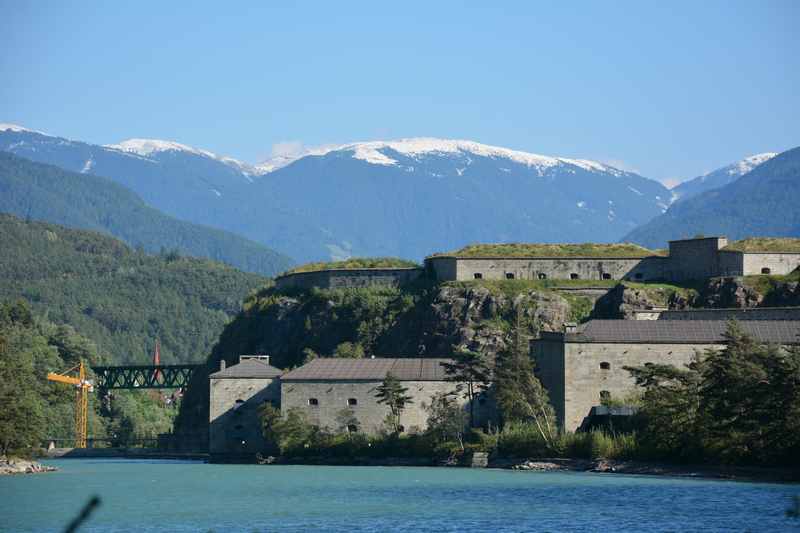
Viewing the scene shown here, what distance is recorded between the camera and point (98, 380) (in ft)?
581

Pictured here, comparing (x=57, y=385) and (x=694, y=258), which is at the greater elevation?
(x=694, y=258)

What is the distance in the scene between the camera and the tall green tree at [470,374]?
4427 inches

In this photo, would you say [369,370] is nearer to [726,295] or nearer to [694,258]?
[726,295]

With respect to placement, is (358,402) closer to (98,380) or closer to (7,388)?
(7,388)

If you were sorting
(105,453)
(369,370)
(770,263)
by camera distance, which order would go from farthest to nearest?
1. (105,453)
2. (770,263)
3. (369,370)

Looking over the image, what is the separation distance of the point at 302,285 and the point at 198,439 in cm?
1756

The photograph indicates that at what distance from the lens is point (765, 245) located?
5182 inches

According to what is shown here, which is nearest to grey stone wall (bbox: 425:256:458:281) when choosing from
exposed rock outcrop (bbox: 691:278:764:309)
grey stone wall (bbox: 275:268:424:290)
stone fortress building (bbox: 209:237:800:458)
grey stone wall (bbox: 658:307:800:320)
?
stone fortress building (bbox: 209:237:800:458)

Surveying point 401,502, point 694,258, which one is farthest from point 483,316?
point 401,502

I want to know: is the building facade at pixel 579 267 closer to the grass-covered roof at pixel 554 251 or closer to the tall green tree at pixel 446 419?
the grass-covered roof at pixel 554 251

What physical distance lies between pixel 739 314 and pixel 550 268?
24.9m

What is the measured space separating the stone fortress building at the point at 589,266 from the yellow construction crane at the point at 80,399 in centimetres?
3086

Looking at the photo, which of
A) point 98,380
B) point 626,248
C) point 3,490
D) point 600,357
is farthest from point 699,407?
point 98,380

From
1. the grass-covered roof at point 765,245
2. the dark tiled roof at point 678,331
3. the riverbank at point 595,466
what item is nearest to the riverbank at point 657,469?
the riverbank at point 595,466
